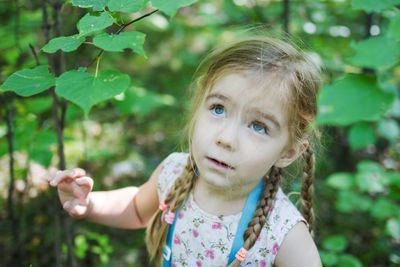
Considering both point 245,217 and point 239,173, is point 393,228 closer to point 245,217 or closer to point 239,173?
point 245,217

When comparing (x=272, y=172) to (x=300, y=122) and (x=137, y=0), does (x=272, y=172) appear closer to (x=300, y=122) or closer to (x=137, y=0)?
(x=300, y=122)

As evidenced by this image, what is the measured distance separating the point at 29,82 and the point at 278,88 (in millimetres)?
681

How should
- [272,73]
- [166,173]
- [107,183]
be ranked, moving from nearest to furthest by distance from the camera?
1. [272,73]
2. [166,173]
3. [107,183]

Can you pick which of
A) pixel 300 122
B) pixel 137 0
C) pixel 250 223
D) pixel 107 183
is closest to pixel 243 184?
pixel 250 223

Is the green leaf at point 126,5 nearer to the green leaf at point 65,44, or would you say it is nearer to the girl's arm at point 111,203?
the green leaf at point 65,44

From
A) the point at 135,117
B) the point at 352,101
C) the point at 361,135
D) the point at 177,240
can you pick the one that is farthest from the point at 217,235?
the point at 135,117

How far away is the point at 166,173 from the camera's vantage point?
5.87ft

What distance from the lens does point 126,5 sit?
1.26 metres

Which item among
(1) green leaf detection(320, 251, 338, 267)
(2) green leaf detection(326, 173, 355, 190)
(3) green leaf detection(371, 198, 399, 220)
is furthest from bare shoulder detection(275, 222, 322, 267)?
(3) green leaf detection(371, 198, 399, 220)

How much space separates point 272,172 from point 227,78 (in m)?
0.41

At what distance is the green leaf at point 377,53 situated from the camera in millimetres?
1432

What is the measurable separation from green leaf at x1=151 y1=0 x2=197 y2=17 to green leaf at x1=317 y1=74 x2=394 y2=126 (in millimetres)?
572

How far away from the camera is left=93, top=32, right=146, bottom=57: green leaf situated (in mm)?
1171

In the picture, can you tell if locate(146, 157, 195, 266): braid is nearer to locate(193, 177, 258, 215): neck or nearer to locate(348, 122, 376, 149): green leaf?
locate(193, 177, 258, 215): neck
